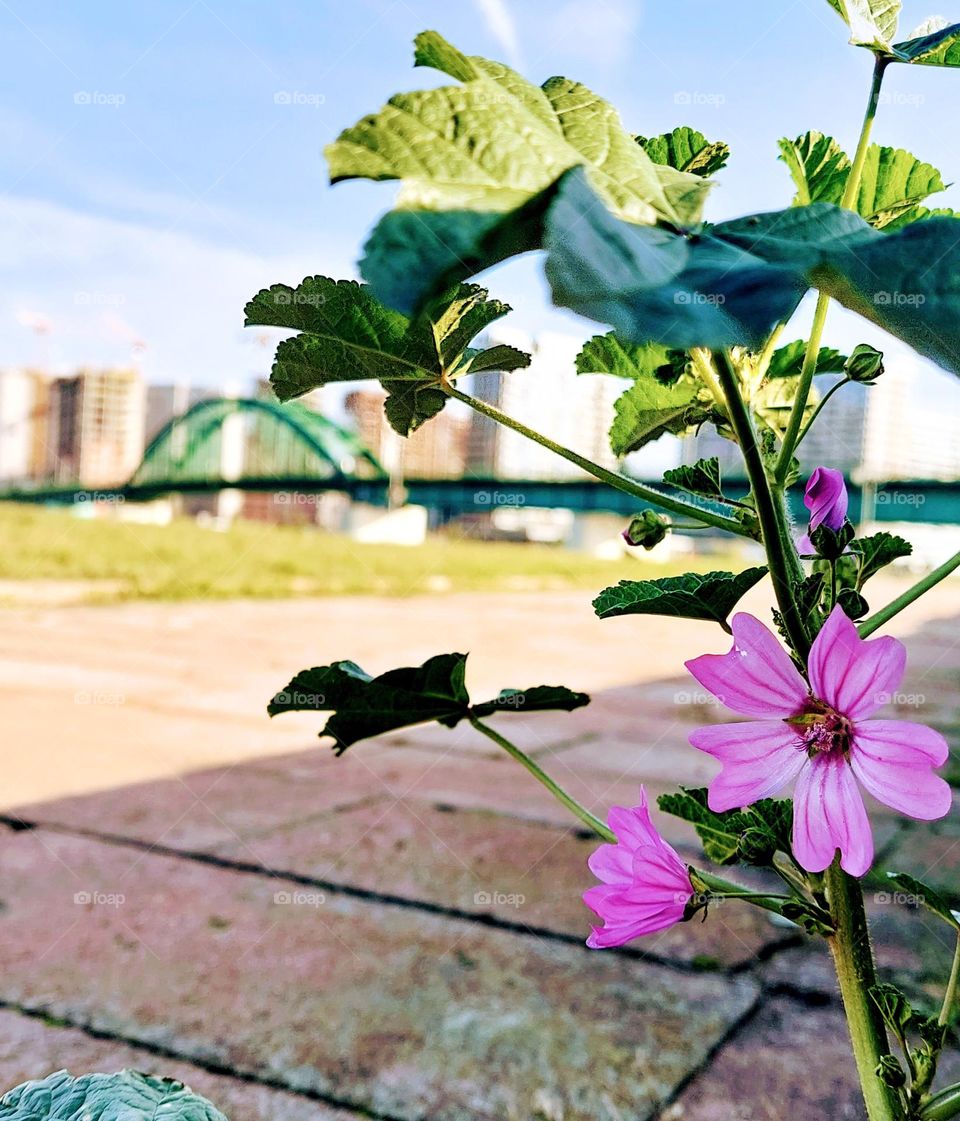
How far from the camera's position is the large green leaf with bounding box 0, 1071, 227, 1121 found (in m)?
0.53

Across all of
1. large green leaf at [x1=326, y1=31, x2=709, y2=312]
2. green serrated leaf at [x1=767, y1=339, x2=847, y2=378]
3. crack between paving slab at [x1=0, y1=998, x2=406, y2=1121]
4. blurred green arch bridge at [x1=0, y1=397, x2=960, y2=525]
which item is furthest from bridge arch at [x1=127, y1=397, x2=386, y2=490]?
large green leaf at [x1=326, y1=31, x2=709, y2=312]

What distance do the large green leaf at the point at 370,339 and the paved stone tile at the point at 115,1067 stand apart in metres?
0.56


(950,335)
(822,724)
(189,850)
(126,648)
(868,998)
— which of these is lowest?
(126,648)

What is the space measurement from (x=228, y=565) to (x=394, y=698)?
24.7 ft

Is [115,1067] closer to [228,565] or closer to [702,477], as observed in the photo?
[702,477]

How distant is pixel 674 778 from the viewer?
78.1 inches

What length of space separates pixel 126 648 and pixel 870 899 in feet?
10.1

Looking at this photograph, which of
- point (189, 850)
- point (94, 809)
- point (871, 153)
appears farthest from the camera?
point (94, 809)

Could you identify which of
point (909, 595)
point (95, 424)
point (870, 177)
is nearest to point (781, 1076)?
point (909, 595)

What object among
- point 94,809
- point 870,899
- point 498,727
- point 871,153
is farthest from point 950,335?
point 498,727

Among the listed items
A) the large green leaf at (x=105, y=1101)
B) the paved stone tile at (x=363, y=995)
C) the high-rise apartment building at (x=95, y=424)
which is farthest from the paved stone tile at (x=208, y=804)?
the high-rise apartment building at (x=95, y=424)

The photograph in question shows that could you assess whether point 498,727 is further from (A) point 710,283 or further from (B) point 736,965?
(A) point 710,283

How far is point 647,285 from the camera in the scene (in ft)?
0.81

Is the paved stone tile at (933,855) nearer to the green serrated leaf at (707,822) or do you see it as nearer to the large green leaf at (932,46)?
the green serrated leaf at (707,822)
